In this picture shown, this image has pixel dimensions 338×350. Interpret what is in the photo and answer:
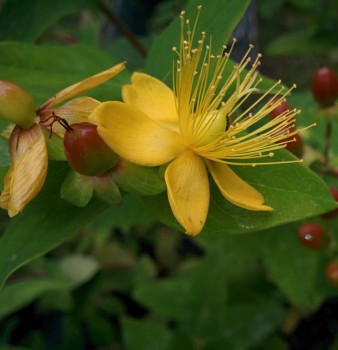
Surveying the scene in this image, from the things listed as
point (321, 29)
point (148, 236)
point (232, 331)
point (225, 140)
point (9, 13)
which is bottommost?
point (148, 236)

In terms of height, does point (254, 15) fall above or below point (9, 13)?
above

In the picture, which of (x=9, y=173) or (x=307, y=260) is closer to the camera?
(x=9, y=173)

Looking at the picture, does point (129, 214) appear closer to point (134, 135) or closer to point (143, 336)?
point (143, 336)

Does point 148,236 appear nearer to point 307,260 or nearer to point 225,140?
point 307,260

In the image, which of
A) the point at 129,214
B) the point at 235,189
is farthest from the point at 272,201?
the point at 129,214

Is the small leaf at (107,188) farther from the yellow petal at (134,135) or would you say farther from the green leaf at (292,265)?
the green leaf at (292,265)

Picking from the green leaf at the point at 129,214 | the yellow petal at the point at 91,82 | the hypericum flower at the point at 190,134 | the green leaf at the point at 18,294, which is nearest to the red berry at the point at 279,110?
the hypericum flower at the point at 190,134

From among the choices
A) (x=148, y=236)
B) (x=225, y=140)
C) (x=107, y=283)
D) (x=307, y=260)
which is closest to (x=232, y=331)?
(x=307, y=260)
